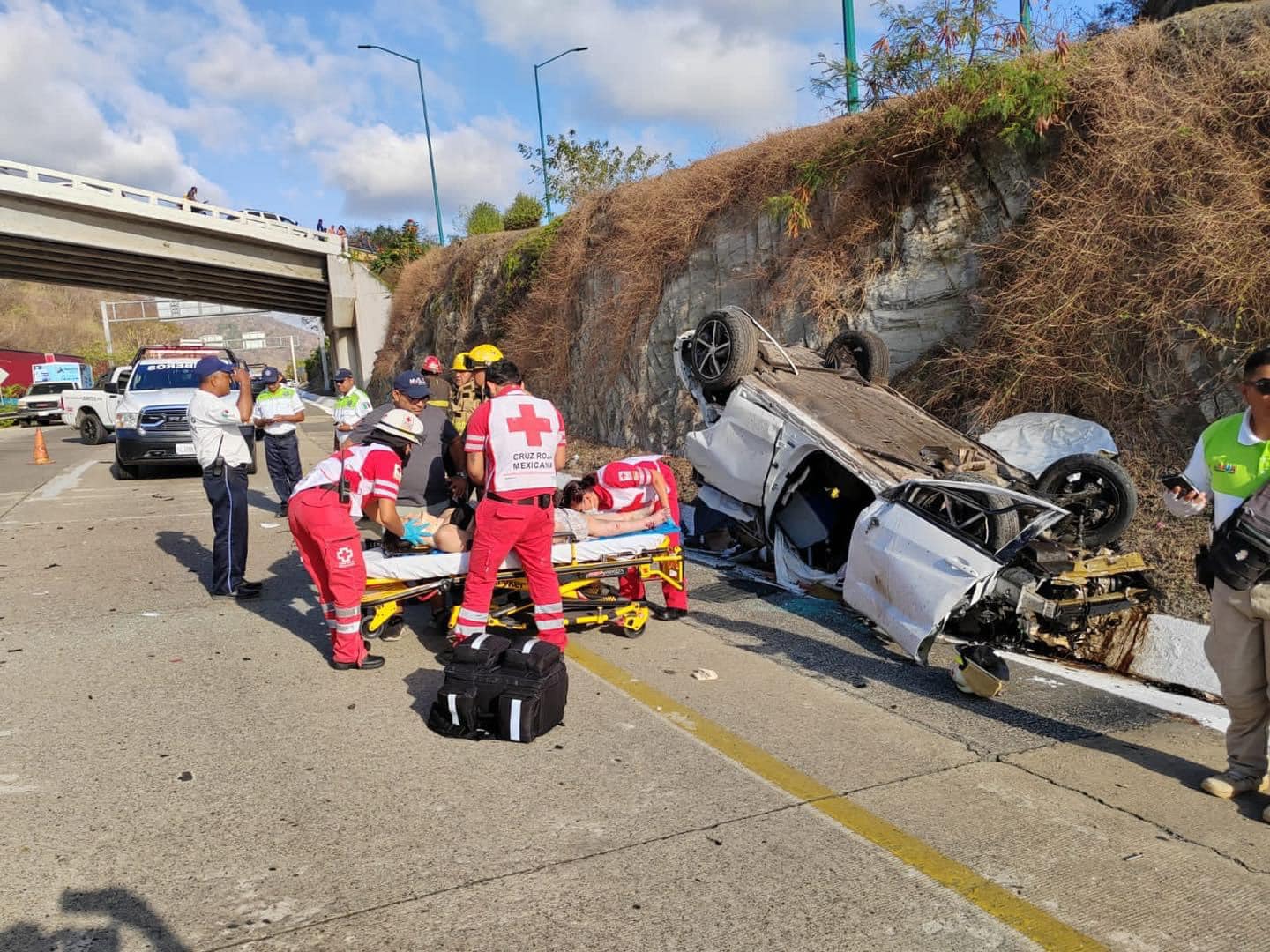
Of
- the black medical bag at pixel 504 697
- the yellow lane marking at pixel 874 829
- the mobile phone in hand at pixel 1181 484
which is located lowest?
the yellow lane marking at pixel 874 829

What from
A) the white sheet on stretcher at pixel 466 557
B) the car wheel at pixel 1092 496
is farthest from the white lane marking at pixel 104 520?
the car wheel at pixel 1092 496

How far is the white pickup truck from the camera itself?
2030 centimetres

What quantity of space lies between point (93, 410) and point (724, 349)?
1888cm

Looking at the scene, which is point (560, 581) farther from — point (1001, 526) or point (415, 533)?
point (1001, 526)

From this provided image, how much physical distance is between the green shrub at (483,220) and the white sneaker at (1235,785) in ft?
88.5

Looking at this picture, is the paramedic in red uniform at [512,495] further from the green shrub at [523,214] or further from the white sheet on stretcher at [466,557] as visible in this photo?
the green shrub at [523,214]

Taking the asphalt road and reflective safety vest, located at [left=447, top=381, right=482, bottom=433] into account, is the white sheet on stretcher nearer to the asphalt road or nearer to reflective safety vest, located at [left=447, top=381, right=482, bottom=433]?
the asphalt road

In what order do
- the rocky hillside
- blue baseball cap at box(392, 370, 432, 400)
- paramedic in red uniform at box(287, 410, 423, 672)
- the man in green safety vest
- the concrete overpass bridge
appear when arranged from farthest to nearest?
1. the concrete overpass bridge
2. the rocky hillside
3. blue baseball cap at box(392, 370, 432, 400)
4. paramedic in red uniform at box(287, 410, 423, 672)
5. the man in green safety vest

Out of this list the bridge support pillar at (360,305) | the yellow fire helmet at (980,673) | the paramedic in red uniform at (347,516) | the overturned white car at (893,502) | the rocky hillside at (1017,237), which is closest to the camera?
the yellow fire helmet at (980,673)

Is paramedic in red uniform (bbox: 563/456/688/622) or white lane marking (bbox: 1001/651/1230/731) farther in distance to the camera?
paramedic in red uniform (bbox: 563/456/688/622)

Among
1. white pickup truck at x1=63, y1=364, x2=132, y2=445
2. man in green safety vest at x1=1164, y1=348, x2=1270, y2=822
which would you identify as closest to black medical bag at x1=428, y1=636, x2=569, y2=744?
man in green safety vest at x1=1164, y1=348, x2=1270, y2=822

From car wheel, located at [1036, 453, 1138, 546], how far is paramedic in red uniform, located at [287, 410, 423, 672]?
13.0 ft

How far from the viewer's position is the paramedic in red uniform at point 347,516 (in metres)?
5.00

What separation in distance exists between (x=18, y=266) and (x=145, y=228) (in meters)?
6.99
